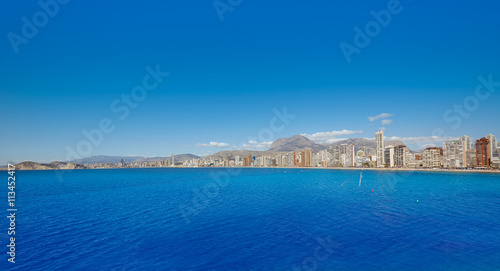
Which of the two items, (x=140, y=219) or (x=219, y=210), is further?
(x=219, y=210)

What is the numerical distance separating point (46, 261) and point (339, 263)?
1014 inches

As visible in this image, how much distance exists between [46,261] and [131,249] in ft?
22.5

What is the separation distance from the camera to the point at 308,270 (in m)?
20.5

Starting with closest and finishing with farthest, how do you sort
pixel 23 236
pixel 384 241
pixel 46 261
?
pixel 46 261, pixel 384 241, pixel 23 236

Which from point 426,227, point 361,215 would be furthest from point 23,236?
point 426,227

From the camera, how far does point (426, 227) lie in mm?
33156

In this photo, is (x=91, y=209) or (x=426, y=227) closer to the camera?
(x=426, y=227)

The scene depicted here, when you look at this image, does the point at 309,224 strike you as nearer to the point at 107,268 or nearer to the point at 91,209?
the point at 107,268

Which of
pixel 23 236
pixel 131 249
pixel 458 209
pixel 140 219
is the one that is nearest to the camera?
pixel 131 249

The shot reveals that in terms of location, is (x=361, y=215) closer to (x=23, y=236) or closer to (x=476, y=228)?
(x=476, y=228)

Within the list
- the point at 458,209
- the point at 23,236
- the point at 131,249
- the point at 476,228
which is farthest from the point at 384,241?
the point at 23,236

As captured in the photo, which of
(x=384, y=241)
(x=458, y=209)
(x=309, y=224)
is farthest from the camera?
(x=458, y=209)

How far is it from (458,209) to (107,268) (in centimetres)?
5498

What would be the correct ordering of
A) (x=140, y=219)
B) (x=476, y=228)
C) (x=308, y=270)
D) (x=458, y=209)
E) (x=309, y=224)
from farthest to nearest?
1. (x=458, y=209)
2. (x=140, y=219)
3. (x=309, y=224)
4. (x=476, y=228)
5. (x=308, y=270)
